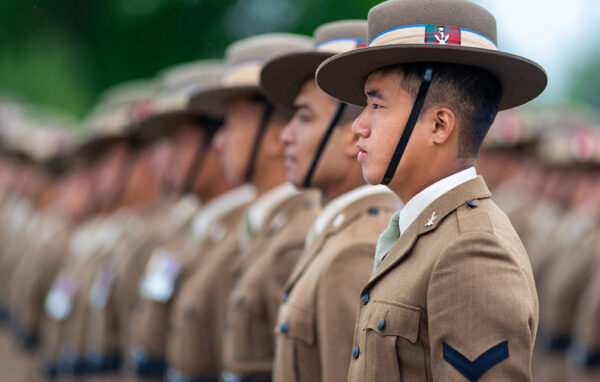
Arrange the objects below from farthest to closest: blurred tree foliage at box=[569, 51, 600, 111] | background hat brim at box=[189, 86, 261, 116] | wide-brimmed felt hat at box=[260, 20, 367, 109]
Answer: blurred tree foliage at box=[569, 51, 600, 111] < background hat brim at box=[189, 86, 261, 116] < wide-brimmed felt hat at box=[260, 20, 367, 109]

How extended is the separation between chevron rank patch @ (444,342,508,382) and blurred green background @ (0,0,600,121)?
45.0 ft

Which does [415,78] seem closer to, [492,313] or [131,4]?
[492,313]

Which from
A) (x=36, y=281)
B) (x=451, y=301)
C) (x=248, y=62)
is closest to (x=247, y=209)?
(x=248, y=62)

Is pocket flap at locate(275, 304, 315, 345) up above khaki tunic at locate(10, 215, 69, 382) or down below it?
above

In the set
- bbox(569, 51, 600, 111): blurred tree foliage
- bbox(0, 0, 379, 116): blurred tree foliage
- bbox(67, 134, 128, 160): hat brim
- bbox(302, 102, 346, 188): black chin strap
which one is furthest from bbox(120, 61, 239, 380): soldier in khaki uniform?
bbox(569, 51, 600, 111): blurred tree foliage

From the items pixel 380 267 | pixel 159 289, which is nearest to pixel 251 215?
pixel 159 289

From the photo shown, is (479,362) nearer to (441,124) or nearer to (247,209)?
(441,124)

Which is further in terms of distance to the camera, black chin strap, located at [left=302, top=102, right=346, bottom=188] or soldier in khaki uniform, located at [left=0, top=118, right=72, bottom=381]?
soldier in khaki uniform, located at [left=0, top=118, right=72, bottom=381]

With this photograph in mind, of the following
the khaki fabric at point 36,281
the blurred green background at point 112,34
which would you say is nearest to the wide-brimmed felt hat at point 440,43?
the khaki fabric at point 36,281

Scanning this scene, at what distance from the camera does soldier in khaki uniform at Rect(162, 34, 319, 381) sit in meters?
4.43

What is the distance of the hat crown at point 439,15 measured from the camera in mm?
2711

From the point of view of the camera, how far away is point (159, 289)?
5395mm

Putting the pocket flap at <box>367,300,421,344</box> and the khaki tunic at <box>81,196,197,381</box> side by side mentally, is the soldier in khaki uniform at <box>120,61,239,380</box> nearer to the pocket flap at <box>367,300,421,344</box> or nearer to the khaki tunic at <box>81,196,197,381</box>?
the khaki tunic at <box>81,196,197,381</box>

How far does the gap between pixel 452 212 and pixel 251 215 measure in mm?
2150
